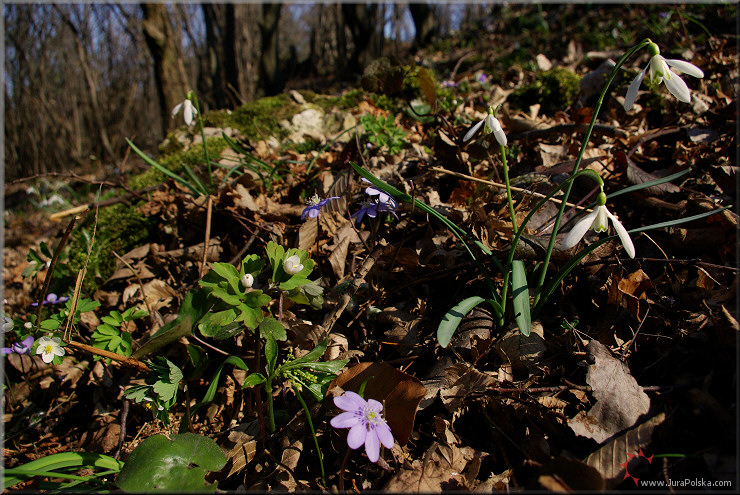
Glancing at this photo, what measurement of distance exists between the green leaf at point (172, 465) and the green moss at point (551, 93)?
9.30ft

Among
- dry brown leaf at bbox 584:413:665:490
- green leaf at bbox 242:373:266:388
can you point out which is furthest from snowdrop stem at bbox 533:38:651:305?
green leaf at bbox 242:373:266:388

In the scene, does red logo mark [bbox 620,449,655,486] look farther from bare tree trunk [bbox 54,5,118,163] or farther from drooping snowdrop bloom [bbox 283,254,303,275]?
bare tree trunk [bbox 54,5,118,163]

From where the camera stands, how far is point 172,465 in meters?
1.05

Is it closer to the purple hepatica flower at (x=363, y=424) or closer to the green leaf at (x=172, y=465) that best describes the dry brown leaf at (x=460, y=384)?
the purple hepatica flower at (x=363, y=424)

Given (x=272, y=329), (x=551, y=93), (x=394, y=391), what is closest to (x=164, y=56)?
(x=551, y=93)

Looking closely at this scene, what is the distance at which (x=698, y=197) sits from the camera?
158cm

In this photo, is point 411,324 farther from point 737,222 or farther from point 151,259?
point 151,259

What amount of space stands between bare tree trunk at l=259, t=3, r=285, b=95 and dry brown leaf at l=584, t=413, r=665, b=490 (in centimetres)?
849

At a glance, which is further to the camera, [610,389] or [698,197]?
[698,197]

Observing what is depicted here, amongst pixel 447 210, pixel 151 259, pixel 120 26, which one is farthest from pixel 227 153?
pixel 120 26

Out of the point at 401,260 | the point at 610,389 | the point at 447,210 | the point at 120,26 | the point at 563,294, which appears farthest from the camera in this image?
the point at 120,26

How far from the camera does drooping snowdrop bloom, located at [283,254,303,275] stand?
4.02 feet

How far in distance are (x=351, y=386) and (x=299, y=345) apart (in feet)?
0.89

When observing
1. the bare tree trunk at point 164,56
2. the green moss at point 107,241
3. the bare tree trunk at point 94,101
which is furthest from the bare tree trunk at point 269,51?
the green moss at point 107,241
